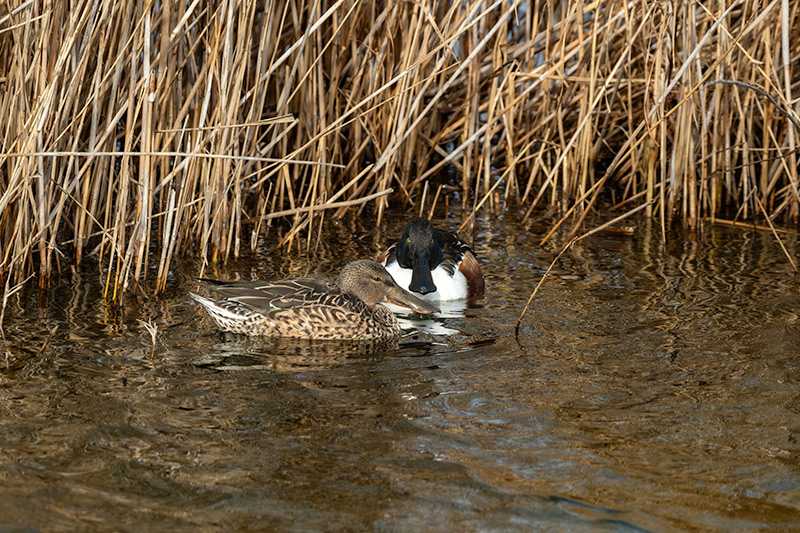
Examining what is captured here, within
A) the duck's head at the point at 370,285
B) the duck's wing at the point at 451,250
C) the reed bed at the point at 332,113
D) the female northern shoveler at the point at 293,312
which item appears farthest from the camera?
the duck's wing at the point at 451,250

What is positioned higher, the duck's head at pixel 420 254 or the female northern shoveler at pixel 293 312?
the duck's head at pixel 420 254

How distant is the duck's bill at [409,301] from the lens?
19.2 ft

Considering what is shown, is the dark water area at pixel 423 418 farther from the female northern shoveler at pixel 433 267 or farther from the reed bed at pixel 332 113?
the reed bed at pixel 332 113

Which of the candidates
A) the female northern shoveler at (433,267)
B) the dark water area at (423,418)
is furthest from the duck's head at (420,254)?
the dark water area at (423,418)

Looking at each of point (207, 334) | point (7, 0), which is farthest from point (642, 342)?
point (7, 0)

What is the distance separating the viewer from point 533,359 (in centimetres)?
505

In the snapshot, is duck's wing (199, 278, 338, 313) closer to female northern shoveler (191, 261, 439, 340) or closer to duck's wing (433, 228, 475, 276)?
female northern shoveler (191, 261, 439, 340)

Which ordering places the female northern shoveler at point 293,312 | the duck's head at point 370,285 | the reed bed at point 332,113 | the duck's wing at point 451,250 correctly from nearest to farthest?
the female northern shoveler at point 293,312, the reed bed at point 332,113, the duck's head at point 370,285, the duck's wing at point 451,250

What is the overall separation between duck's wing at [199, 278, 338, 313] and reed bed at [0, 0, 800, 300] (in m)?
0.64

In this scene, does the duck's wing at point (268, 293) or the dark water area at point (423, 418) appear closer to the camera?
the dark water area at point (423, 418)

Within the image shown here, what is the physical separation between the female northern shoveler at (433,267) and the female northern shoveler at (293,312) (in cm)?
77

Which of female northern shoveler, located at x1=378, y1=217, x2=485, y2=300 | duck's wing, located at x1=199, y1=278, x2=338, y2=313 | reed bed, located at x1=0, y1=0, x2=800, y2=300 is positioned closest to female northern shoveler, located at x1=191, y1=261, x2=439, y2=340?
duck's wing, located at x1=199, y1=278, x2=338, y2=313

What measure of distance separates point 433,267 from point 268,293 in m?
1.42

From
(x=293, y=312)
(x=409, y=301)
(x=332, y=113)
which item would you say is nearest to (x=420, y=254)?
(x=409, y=301)
